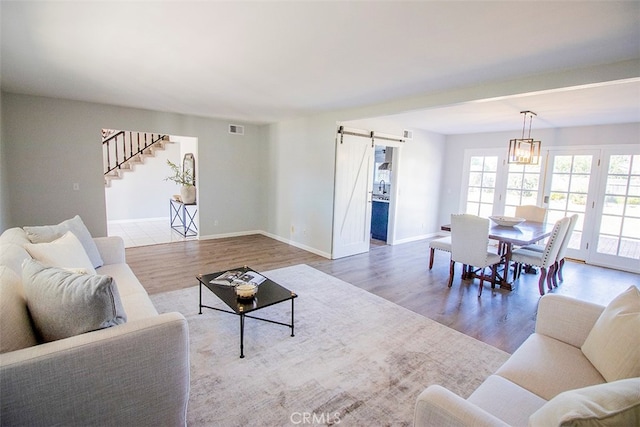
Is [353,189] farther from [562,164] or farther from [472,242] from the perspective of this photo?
[562,164]

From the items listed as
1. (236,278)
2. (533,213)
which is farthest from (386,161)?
(236,278)

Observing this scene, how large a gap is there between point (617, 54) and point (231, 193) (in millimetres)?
5920

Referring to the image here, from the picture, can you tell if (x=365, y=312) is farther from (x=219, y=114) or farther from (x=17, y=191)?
(x=17, y=191)

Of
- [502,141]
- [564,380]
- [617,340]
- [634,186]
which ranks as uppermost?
Answer: [502,141]

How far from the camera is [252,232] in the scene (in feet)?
22.7

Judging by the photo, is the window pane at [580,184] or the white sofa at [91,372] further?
the window pane at [580,184]

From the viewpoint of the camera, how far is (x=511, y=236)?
12.4ft

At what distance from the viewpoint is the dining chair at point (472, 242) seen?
3729 mm

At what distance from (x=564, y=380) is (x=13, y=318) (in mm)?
2562

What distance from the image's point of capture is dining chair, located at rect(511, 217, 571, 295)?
12.2 feet

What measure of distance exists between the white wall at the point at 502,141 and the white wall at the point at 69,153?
5.06 metres

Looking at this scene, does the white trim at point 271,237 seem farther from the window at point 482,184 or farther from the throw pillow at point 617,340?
the throw pillow at point 617,340

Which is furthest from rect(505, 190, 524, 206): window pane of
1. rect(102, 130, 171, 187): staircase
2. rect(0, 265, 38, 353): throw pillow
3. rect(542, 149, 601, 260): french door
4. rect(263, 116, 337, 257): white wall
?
rect(102, 130, 171, 187): staircase

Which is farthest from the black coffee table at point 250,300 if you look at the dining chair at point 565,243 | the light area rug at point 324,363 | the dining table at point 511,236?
the dining chair at point 565,243
